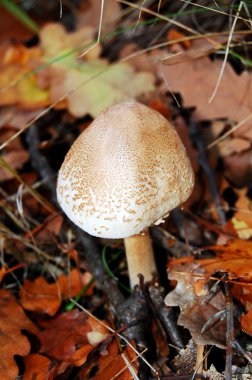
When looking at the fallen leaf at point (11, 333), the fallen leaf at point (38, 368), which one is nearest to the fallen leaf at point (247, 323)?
the fallen leaf at point (38, 368)

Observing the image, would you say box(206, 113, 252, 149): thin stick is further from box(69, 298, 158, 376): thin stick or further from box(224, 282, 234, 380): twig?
box(69, 298, 158, 376): thin stick

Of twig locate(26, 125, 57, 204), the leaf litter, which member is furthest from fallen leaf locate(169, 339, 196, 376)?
twig locate(26, 125, 57, 204)

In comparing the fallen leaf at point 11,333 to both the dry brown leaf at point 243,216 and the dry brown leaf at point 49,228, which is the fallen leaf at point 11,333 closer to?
the dry brown leaf at point 49,228

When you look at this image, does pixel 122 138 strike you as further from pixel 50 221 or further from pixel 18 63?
pixel 18 63

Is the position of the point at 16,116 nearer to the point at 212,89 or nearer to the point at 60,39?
the point at 60,39

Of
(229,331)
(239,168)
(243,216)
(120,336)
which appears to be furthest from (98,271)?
(239,168)

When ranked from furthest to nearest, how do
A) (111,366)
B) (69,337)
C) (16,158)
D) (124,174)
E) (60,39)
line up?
(60,39) → (16,158) → (69,337) → (111,366) → (124,174)
